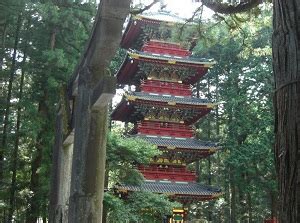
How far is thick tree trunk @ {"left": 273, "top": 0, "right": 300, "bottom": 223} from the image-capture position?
1532mm

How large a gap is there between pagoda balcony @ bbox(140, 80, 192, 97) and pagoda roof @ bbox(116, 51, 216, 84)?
2.63 ft

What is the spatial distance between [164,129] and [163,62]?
2.87 metres

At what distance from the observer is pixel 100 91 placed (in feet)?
11.0

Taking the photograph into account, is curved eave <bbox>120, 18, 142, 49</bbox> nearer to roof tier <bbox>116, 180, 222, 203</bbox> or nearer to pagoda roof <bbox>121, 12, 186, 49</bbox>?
pagoda roof <bbox>121, 12, 186, 49</bbox>

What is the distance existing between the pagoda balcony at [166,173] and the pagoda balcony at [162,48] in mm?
5280

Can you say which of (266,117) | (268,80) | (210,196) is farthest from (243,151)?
(210,196)

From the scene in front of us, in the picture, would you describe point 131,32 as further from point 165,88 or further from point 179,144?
point 179,144

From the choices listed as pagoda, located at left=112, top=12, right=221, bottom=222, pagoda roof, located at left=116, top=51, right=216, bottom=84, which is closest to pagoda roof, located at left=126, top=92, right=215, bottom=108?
pagoda, located at left=112, top=12, right=221, bottom=222

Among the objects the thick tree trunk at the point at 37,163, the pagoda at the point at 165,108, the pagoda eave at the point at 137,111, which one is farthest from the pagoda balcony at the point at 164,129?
the thick tree trunk at the point at 37,163

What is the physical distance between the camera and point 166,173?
54.0 feet

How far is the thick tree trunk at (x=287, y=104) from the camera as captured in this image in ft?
5.03

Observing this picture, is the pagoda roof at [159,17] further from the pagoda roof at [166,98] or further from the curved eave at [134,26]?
the pagoda roof at [166,98]

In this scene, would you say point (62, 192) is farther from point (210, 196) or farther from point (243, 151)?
point (243, 151)

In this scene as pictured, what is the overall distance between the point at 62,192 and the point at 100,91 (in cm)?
192
